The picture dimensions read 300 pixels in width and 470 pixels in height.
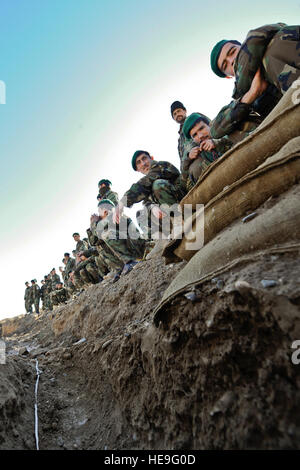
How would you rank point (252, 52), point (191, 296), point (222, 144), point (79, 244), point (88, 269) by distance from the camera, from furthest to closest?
point (79, 244)
point (88, 269)
point (222, 144)
point (252, 52)
point (191, 296)

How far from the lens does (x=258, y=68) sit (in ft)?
5.17

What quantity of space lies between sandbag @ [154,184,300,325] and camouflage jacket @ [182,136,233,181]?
1.40 metres

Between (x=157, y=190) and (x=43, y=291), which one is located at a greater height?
(x=157, y=190)

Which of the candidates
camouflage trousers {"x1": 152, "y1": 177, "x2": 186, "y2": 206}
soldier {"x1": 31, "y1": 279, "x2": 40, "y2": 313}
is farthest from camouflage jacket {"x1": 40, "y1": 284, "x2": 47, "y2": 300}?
camouflage trousers {"x1": 152, "y1": 177, "x2": 186, "y2": 206}

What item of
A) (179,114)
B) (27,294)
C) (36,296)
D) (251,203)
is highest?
(179,114)

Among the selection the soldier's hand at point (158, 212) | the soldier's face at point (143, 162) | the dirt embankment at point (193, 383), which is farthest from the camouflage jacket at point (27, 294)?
the dirt embankment at point (193, 383)

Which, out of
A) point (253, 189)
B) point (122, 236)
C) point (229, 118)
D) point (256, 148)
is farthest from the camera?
point (122, 236)

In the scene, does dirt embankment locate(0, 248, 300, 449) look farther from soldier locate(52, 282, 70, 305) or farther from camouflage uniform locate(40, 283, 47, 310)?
camouflage uniform locate(40, 283, 47, 310)

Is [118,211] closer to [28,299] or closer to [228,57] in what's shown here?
[228,57]

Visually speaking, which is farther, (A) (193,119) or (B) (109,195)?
(B) (109,195)

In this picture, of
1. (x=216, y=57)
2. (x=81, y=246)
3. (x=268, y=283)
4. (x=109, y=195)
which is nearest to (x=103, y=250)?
(x=109, y=195)

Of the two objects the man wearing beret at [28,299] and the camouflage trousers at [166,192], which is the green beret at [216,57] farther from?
the man wearing beret at [28,299]

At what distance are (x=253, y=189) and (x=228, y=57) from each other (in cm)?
162

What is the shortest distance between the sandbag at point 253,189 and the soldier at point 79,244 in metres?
7.62
